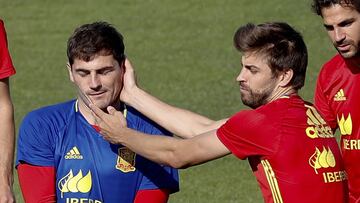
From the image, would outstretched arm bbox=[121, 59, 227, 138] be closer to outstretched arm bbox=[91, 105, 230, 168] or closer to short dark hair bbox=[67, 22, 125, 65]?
short dark hair bbox=[67, 22, 125, 65]

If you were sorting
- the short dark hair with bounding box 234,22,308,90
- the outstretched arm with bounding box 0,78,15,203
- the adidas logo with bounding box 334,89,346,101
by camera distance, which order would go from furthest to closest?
1. the adidas logo with bounding box 334,89,346,101
2. the outstretched arm with bounding box 0,78,15,203
3. the short dark hair with bounding box 234,22,308,90

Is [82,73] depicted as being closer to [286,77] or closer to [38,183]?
[38,183]

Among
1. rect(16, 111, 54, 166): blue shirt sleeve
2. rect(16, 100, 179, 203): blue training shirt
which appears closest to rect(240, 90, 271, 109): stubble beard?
rect(16, 100, 179, 203): blue training shirt

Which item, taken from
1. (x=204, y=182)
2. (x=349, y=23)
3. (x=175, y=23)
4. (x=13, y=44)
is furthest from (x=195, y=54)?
(x=349, y=23)

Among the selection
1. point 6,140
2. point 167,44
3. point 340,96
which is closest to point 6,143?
point 6,140

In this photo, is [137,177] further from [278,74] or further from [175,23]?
[175,23]

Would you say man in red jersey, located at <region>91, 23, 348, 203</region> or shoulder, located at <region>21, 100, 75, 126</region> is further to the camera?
shoulder, located at <region>21, 100, 75, 126</region>

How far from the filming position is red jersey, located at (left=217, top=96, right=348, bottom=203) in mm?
7184

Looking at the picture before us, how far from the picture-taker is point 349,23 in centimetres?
834

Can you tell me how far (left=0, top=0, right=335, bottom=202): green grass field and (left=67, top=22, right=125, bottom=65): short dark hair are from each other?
6619 millimetres

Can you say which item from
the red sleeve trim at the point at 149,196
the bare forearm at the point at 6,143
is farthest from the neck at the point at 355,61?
the bare forearm at the point at 6,143

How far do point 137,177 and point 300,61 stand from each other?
1337mm

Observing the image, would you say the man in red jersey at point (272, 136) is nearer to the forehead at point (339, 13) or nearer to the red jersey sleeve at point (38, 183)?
the red jersey sleeve at point (38, 183)

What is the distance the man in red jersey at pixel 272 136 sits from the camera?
7195mm
